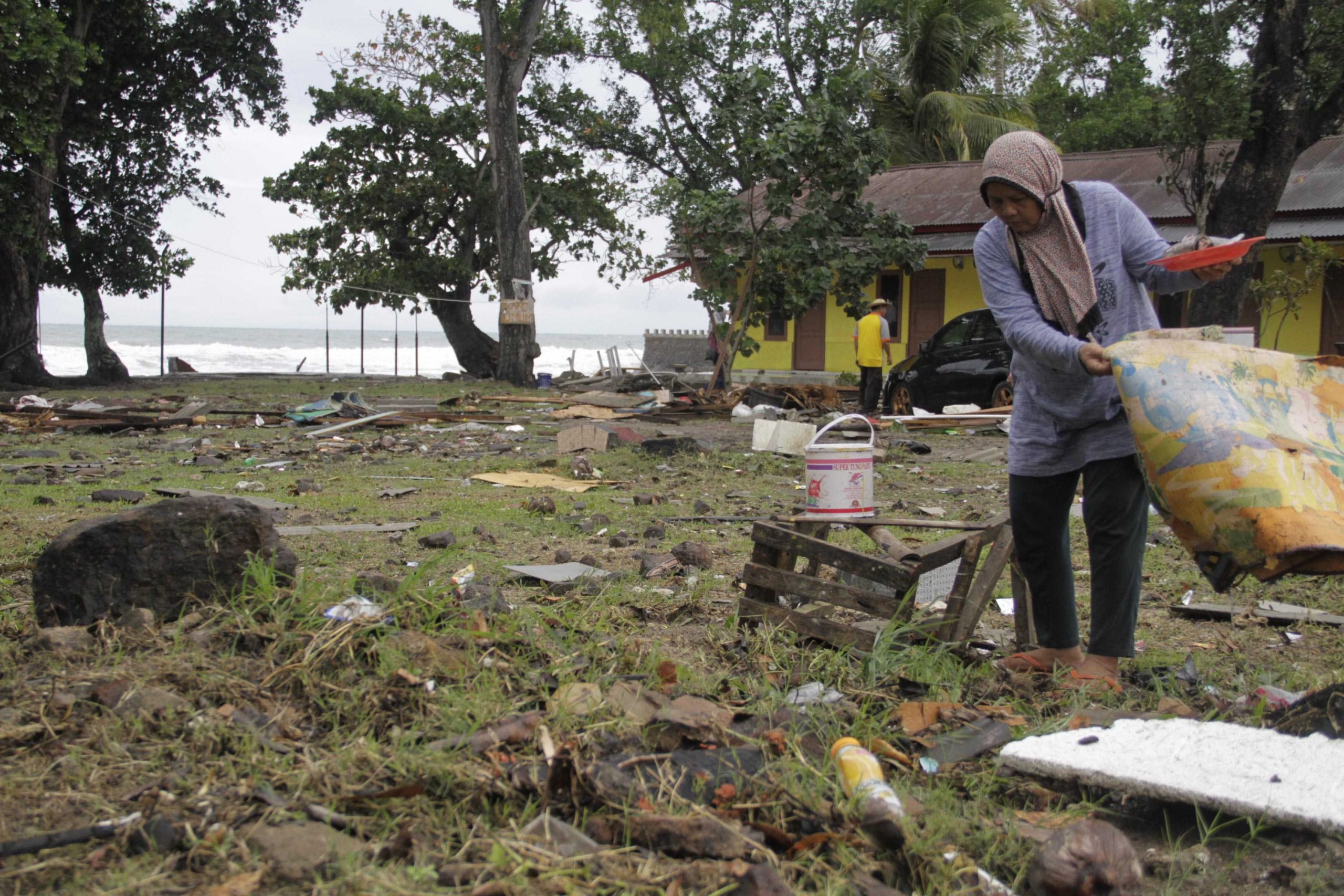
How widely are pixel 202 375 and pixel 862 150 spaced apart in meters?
16.1

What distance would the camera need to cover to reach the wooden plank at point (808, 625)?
138 inches

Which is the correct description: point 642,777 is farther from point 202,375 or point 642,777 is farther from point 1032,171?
point 202,375

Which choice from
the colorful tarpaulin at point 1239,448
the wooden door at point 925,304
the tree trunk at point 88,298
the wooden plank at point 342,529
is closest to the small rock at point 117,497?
the wooden plank at point 342,529

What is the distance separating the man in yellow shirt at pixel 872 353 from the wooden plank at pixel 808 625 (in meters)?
11.7

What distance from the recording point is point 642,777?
2510 mm

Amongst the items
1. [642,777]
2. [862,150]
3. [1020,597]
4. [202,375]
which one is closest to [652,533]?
[1020,597]

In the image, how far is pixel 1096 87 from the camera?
3412 cm

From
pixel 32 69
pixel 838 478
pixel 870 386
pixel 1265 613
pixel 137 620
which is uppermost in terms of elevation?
pixel 32 69

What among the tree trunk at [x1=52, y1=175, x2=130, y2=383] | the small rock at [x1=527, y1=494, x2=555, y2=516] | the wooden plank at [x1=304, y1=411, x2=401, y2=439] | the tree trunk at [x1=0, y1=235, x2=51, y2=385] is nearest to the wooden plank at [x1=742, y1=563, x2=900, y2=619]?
the small rock at [x1=527, y1=494, x2=555, y2=516]

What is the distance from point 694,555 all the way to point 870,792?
2.57 metres

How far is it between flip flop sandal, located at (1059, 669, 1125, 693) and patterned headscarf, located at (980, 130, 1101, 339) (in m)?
1.01

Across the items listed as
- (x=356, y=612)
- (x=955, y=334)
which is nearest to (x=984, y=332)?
(x=955, y=334)

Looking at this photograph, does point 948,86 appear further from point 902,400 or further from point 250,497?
point 250,497

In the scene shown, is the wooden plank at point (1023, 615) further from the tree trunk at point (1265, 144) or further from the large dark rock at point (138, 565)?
the tree trunk at point (1265, 144)
